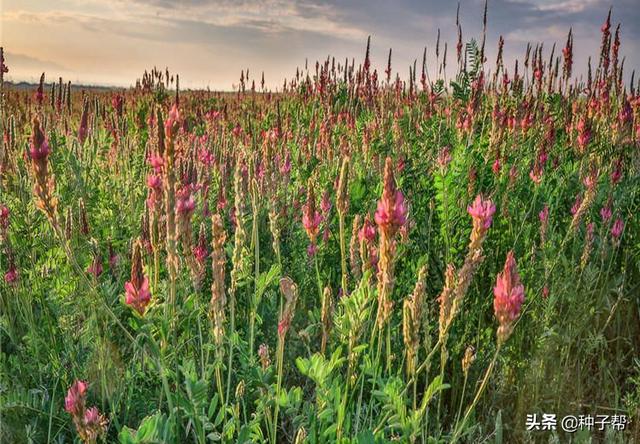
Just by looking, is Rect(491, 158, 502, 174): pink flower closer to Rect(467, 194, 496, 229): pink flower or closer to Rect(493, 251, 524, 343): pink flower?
Rect(467, 194, 496, 229): pink flower

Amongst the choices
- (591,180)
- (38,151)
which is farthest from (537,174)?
(38,151)

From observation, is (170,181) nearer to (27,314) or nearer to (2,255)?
(27,314)

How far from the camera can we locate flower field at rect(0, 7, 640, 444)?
53.4 inches

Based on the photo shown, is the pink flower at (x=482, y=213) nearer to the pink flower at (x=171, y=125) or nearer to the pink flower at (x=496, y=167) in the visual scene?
the pink flower at (x=171, y=125)

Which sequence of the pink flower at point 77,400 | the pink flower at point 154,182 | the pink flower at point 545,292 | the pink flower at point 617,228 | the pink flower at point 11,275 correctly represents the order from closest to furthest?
1. the pink flower at point 77,400
2. the pink flower at point 154,182
3. the pink flower at point 11,275
4. the pink flower at point 545,292
5. the pink flower at point 617,228

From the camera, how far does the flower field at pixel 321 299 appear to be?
1.36m

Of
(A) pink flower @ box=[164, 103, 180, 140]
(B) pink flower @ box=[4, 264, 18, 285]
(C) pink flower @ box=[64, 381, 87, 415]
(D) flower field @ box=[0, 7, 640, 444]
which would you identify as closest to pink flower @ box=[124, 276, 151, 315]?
(D) flower field @ box=[0, 7, 640, 444]

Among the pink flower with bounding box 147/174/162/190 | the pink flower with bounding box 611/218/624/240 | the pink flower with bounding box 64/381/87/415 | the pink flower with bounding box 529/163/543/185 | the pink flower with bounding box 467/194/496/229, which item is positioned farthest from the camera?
the pink flower with bounding box 529/163/543/185

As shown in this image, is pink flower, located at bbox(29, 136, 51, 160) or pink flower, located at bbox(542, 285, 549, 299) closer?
pink flower, located at bbox(29, 136, 51, 160)

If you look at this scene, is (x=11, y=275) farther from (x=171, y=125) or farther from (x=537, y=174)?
(x=537, y=174)

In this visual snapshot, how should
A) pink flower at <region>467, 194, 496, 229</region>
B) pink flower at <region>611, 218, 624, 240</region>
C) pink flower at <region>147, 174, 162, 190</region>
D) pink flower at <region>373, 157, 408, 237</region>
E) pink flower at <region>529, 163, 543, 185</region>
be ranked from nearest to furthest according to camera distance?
pink flower at <region>373, 157, 408, 237</region>
pink flower at <region>467, 194, 496, 229</region>
pink flower at <region>147, 174, 162, 190</region>
pink flower at <region>611, 218, 624, 240</region>
pink flower at <region>529, 163, 543, 185</region>

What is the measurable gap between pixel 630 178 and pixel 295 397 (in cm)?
301

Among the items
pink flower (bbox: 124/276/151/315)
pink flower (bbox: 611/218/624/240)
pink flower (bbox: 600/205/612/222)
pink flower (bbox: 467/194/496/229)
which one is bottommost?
pink flower (bbox: 124/276/151/315)

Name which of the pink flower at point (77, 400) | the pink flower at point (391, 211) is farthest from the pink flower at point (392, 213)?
the pink flower at point (77, 400)
